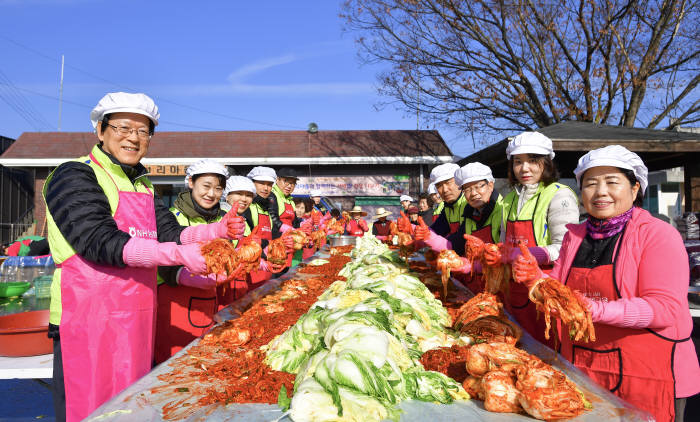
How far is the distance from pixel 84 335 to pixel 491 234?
3444 mm

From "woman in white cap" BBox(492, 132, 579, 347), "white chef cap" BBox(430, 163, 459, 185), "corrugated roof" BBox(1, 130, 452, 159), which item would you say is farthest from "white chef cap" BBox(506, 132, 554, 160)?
"corrugated roof" BBox(1, 130, 452, 159)

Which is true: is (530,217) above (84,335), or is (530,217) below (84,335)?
above

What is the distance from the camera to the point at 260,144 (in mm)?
18078

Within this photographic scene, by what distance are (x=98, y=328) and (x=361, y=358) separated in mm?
1516

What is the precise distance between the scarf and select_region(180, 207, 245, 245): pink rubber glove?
2005 millimetres

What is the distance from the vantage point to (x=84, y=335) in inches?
90.4

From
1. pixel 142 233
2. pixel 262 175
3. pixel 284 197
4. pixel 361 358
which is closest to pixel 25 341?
pixel 142 233

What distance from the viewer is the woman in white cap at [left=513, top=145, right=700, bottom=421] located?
6.72ft

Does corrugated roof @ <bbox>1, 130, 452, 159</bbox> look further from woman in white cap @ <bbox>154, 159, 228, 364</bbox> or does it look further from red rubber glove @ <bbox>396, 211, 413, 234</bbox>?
woman in white cap @ <bbox>154, 159, 228, 364</bbox>

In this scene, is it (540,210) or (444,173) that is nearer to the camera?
(540,210)

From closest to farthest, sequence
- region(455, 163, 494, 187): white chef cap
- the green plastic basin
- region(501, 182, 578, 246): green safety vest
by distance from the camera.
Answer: region(501, 182, 578, 246): green safety vest < region(455, 163, 494, 187): white chef cap < the green plastic basin

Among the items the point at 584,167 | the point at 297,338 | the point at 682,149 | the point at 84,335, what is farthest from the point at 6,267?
the point at 682,149

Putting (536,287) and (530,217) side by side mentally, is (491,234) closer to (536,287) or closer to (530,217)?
(530,217)

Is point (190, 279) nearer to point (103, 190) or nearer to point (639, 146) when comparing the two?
Result: point (103, 190)
